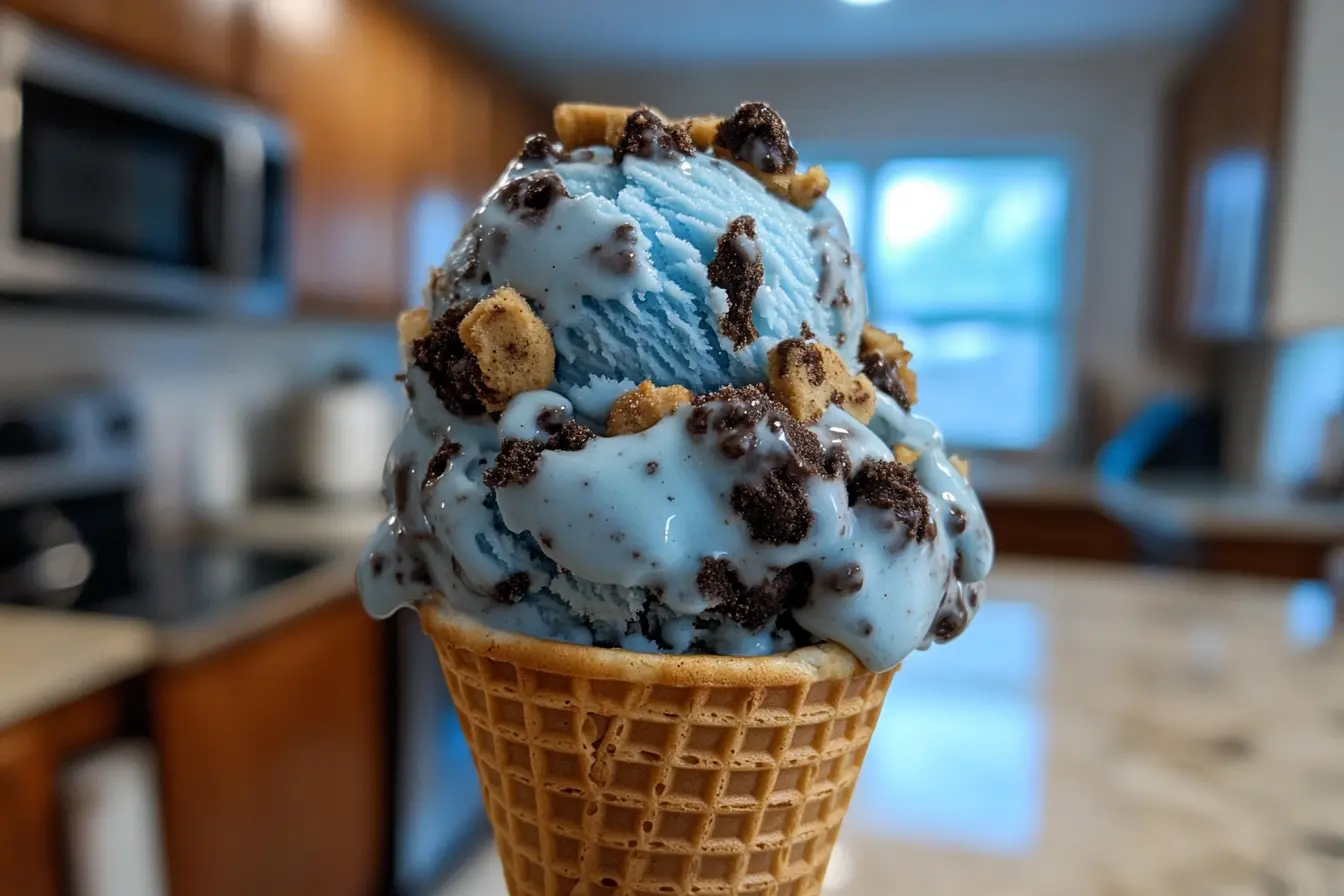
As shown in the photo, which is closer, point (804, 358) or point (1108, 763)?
point (804, 358)

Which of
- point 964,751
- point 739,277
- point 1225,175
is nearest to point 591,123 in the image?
point 739,277

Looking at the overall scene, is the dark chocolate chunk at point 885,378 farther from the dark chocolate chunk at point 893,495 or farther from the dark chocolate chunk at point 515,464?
the dark chocolate chunk at point 515,464

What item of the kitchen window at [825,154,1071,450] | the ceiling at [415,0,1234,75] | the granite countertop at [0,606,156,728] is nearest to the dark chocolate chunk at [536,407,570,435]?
the granite countertop at [0,606,156,728]

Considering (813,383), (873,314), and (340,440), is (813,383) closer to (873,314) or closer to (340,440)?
(340,440)

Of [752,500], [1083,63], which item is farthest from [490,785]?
[1083,63]

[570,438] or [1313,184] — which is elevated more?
[1313,184]

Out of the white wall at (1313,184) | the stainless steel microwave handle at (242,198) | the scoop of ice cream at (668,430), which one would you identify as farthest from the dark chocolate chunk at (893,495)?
the white wall at (1313,184)
